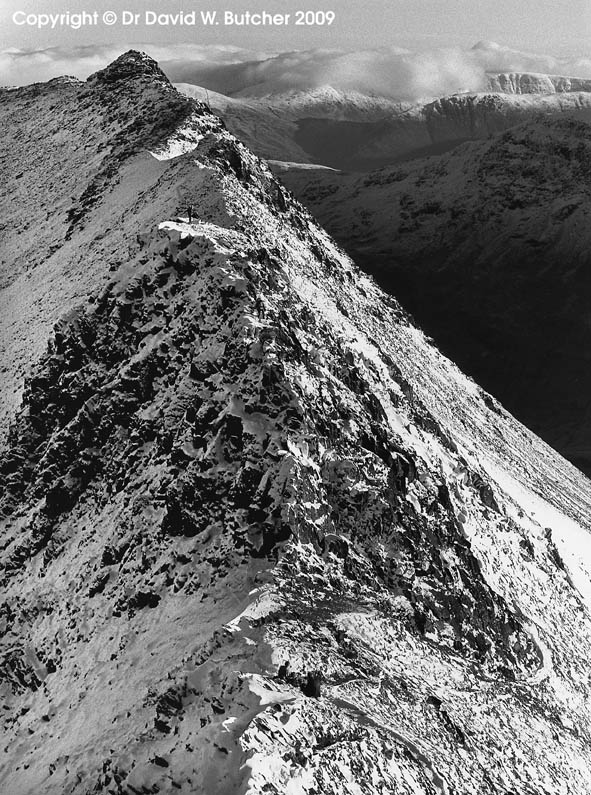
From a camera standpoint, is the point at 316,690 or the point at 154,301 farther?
the point at 154,301

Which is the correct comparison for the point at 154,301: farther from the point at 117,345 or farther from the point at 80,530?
the point at 80,530

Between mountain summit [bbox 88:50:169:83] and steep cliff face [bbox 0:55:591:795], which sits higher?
mountain summit [bbox 88:50:169:83]

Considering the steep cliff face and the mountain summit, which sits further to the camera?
the mountain summit

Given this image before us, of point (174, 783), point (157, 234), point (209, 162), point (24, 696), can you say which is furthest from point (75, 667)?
point (209, 162)

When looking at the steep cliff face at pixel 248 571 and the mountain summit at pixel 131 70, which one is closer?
the steep cliff face at pixel 248 571

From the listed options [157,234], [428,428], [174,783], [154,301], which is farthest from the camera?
[428,428]

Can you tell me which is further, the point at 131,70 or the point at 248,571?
the point at 131,70

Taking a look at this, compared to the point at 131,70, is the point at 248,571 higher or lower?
lower

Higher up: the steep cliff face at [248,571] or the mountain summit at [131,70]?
the mountain summit at [131,70]
